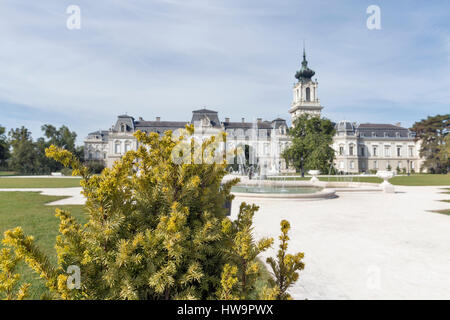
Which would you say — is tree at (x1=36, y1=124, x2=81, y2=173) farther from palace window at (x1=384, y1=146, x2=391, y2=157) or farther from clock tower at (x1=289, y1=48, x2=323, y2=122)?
palace window at (x1=384, y1=146, x2=391, y2=157)

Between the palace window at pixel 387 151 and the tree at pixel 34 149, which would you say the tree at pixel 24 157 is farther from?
the palace window at pixel 387 151

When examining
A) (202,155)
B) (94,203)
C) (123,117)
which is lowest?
(94,203)

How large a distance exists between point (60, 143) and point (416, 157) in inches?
4266

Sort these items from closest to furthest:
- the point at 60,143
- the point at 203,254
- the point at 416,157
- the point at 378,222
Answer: the point at 203,254 → the point at 378,222 → the point at 60,143 → the point at 416,157

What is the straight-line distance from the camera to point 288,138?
247ft

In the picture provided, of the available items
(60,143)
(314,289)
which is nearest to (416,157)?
(314,289)

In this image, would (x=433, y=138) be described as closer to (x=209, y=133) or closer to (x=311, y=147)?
(x=311, y=147)

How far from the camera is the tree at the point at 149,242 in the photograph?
144cm

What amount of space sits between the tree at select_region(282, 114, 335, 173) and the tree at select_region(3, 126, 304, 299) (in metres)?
42.1

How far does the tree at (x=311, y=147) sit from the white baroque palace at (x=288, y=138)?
19331mm

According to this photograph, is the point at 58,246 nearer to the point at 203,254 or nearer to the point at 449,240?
the point at 203,254

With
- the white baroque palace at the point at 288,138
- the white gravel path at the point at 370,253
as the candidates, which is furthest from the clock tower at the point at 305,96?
the white gravel path at the point at 370,253
